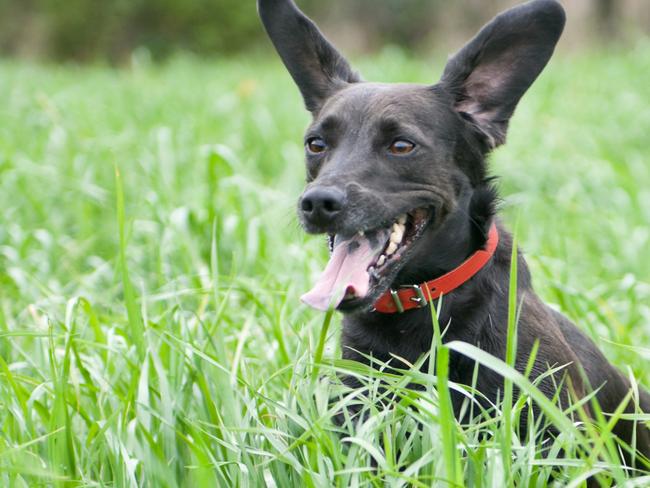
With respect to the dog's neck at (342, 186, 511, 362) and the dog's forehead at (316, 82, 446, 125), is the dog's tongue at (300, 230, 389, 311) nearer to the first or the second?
the dog's neck at (342, 186, 511, 362)

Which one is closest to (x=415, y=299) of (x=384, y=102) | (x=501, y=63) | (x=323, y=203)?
(x=323, y=203)

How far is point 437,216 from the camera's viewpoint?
8.47ft

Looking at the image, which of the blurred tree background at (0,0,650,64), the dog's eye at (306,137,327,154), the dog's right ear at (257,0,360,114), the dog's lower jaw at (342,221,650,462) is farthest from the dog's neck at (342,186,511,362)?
the blurred tree background at (0,0,650,64)

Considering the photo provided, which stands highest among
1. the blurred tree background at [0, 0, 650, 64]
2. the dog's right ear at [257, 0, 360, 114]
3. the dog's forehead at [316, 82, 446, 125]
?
the blurred tree background at [0, 0, 650, 64]

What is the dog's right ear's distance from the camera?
3035mm

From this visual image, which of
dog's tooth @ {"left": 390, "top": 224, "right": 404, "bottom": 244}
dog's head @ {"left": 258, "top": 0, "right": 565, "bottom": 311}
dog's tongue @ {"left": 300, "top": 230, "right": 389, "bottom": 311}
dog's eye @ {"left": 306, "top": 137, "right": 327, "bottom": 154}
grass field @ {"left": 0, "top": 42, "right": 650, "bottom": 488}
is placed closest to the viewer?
grass field @ {"left": 0, "top": 42, "right": 650, "bottom": 488}

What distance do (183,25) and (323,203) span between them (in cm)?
2119

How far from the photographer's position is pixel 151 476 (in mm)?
2133

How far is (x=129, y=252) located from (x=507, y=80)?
227 cm

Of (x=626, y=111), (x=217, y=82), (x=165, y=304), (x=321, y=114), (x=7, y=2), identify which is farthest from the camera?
(x=7, y=2)

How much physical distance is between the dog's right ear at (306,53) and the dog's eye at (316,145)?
261mm

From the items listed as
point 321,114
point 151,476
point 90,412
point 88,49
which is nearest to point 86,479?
point 151,476

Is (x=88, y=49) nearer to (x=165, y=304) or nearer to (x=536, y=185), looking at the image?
(x=536, y=185)

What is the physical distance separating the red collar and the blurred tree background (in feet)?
63.9
